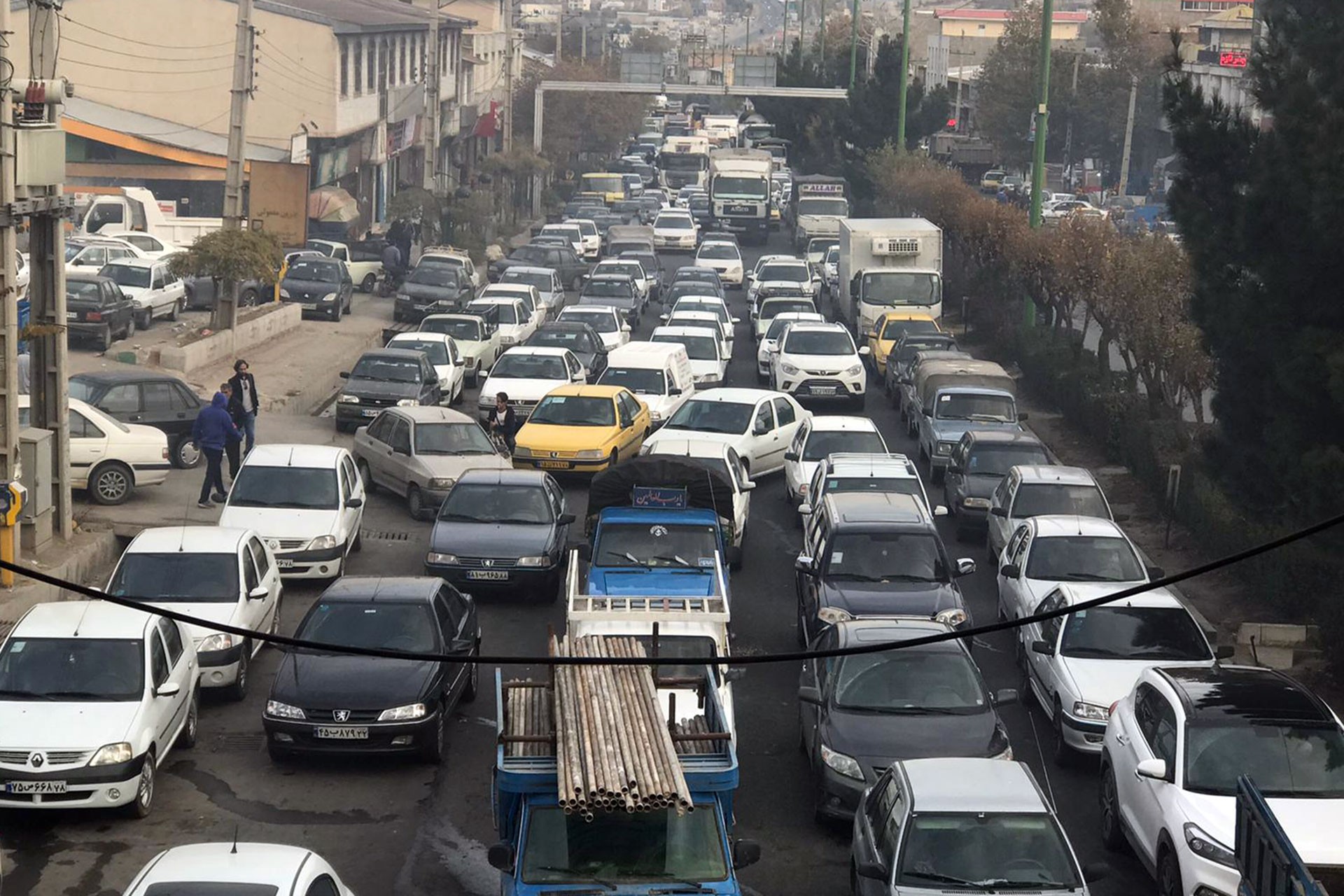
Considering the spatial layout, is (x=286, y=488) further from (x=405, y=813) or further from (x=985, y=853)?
(x=985, y=853)

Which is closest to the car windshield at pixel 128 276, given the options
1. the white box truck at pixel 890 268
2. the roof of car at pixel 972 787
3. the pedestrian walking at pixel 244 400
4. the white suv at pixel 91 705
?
the pedestrian walking at pixel 244 400

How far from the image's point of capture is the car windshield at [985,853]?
1047 centimetres

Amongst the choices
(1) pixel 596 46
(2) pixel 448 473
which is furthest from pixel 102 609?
(1) pixel 596 46

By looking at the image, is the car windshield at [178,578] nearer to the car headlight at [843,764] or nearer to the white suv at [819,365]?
the car headlight at [843,764]

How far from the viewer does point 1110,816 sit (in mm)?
13203

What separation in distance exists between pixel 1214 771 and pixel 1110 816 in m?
1.41

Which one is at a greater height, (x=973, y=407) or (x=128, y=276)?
(x=128, y=276)

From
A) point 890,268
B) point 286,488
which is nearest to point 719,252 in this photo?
point 890,268

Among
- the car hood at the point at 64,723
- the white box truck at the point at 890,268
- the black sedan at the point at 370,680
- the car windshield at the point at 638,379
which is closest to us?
the car hood at the point at 64,723

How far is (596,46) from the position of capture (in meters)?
162

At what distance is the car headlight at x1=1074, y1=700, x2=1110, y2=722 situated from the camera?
1478cm

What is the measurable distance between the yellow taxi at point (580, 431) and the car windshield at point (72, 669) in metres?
11.6

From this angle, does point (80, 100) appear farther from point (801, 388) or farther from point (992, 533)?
point (992, 533)

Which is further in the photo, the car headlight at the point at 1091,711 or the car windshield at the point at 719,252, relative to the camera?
the car windshield at the point at 719,252
